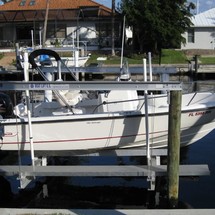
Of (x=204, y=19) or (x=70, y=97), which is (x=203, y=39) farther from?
(x=70, y=97)

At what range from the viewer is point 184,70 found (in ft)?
104

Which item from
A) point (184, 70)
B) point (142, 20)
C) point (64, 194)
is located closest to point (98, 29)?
point (142, 20)

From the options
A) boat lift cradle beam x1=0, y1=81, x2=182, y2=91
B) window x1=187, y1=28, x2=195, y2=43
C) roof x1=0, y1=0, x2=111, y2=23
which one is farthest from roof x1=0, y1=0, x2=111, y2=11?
boat lift cradle beam x1=0, y1=81, x2=182, y2=91

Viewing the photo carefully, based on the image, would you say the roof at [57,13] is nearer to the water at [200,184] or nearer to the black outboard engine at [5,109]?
the water at [200,184]

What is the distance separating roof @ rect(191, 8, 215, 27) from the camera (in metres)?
42.1

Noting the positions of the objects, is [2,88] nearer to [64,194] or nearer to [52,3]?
[64,194]

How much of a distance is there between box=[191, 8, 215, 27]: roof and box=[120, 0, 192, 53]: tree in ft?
14.2

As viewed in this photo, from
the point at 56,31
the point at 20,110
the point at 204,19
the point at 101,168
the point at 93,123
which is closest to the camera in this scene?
the point at 101,168

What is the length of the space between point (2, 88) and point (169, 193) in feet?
11.7

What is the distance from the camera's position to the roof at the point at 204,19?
42.1 metres

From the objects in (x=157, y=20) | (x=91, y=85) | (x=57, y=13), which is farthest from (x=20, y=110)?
(x=57, y=13)

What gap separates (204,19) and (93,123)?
3536 cm

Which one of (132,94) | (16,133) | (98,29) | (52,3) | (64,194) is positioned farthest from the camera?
(52,3)

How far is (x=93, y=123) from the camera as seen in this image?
10922 mm
